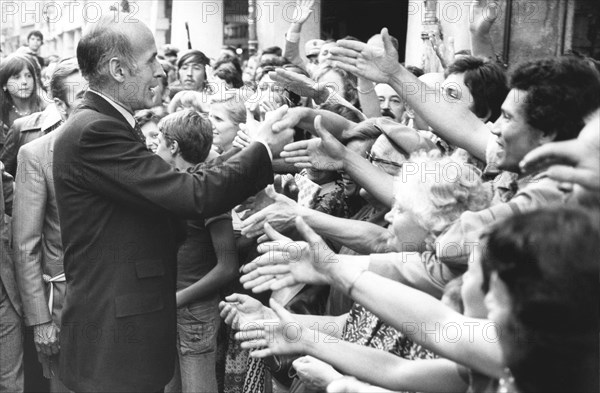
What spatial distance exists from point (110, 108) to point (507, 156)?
49.9 inches

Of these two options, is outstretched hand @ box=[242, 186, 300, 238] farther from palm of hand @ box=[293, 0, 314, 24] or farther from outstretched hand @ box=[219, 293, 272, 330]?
palm of hand @ box=[293, 0, 314, 24]

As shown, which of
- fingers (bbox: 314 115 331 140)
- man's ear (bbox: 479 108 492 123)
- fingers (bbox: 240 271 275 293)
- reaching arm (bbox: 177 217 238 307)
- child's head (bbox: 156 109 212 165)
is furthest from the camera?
child's head (bbox: 156 109 212 165)

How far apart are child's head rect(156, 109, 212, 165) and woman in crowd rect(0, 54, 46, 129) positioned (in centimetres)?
207

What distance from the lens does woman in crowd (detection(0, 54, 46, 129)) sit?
5.23m

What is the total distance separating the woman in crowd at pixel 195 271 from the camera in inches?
136

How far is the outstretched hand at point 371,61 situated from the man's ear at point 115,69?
719mm

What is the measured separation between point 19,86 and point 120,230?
10.3ft

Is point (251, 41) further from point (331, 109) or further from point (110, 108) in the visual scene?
point (110, 108)

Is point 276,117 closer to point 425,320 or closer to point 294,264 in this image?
point 294,264

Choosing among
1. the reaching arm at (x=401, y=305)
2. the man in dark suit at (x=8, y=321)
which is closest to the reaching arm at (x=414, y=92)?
the reaching arm at (x=401, y=305)

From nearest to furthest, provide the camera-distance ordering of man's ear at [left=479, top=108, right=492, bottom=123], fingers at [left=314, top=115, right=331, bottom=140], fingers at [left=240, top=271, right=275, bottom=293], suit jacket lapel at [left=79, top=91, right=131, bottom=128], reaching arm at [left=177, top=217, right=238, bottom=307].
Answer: fingers at [left=240, top=271, right=275, bottom=293], suit jacket lapel at [left=79, top=91, right=131, bottom=128], fingers at [left=314, top=115, right=331, bottom=140], man's ear at [left=479, top=108, right=492, bottom=123], reaching arm at [left=177, top=217, right=238, bottom=307]

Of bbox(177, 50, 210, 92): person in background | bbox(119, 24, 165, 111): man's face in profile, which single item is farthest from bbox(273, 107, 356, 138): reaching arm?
bbox(177, 50, 210, 92): person in background

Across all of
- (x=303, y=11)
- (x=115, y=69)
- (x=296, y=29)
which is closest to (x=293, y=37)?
(x=296, y=29)

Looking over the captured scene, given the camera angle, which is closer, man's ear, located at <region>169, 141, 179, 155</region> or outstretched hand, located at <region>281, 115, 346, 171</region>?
outstretched hand, located at <region>281, 115, 346, 171</region>
